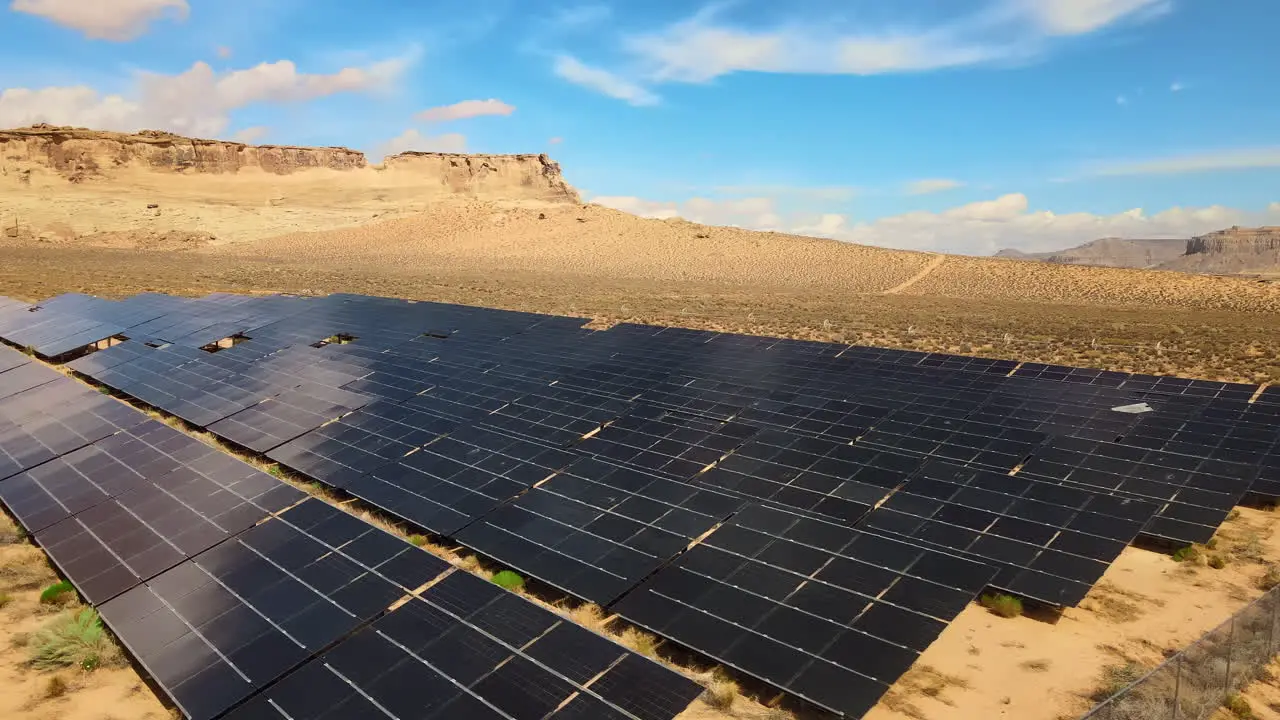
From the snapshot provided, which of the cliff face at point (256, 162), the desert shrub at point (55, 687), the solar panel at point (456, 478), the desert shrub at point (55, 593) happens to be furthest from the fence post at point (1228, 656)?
the cliff face at point (256, 162)

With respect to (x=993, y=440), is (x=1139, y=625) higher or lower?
lower

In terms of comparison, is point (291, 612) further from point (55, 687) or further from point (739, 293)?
point (739, 293)

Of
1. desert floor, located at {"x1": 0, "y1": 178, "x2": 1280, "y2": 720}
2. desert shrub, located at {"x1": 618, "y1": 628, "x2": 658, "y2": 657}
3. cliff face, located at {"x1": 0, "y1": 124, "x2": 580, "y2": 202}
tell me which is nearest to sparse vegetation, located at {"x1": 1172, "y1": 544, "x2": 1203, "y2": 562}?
desert floor, located at {"x1": 0, "y1": 178, "x2": 1280, "y2": 720}

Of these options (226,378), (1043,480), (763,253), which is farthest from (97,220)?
(1043,480)

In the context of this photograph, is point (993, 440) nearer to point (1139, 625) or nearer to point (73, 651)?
point (1139, 625)

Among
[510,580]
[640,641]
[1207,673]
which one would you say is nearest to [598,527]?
[510,580]

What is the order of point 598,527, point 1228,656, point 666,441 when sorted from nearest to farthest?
point 1228,656, point 598,527, point 666,441

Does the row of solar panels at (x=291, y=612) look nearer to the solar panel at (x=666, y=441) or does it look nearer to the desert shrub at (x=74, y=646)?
the desert shrub at (x=74, y=646)
